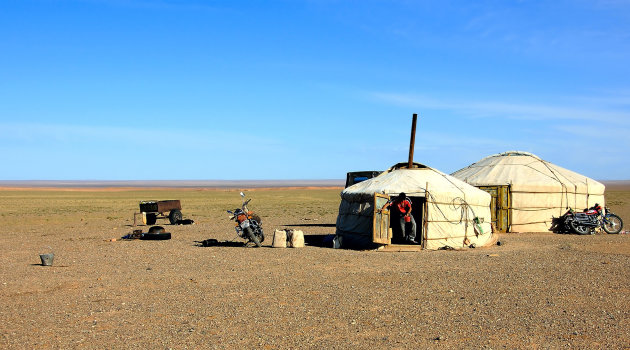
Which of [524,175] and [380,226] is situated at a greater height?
[524,175]

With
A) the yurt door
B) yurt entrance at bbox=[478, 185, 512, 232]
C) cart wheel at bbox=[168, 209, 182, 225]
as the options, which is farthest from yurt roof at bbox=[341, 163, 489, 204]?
cart wheel at bbox=[168, 209, 182, 225]

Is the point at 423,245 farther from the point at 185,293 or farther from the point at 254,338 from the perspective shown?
the point at 254,338

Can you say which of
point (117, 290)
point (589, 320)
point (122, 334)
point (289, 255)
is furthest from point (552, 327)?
point (289, 255)

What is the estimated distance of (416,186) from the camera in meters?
15.5

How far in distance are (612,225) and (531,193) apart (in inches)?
109

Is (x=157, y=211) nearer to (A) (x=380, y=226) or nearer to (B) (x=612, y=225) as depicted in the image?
(A) (x=380, y=226)

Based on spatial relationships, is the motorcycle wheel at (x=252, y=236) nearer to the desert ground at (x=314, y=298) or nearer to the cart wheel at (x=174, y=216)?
the desert ground at (x=314, y=298)

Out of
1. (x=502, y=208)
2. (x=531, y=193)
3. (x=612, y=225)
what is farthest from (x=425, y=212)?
(x=612, y=225)

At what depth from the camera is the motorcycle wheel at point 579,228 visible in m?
19.5

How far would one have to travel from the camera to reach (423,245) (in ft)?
49.2

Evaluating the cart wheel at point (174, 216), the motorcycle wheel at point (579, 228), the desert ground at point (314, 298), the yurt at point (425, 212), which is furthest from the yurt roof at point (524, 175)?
the cart wheel at point (174, 216)

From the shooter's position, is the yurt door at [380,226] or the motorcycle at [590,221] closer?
the yurt door at [380,226]

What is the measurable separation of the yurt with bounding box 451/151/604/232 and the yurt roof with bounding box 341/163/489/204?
3676mm

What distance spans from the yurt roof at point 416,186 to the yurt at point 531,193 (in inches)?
145
